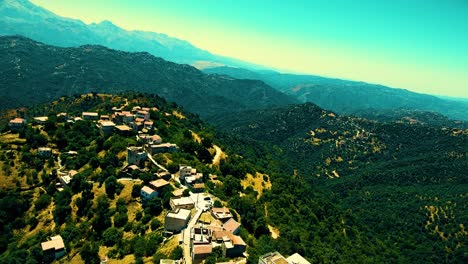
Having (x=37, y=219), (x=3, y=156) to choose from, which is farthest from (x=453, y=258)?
(x=3, y=156)

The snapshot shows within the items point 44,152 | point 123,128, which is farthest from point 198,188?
point 44,152

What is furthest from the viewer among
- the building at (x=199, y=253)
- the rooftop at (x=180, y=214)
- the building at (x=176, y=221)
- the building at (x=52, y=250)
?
the building at (x=52, y=250)

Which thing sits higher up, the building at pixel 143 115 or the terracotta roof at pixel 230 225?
the building at pixel 143 115

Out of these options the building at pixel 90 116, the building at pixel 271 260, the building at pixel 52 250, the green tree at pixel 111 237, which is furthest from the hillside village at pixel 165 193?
the building at pixel 90 116

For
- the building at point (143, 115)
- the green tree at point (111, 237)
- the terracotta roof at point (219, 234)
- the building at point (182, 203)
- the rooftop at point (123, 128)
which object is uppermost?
the building at point (143, 115)

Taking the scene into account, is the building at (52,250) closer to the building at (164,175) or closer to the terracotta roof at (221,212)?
the building at (164,175)

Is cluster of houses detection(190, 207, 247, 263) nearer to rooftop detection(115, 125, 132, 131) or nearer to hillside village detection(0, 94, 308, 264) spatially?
hillside village detection(0, 94, 308, 264)

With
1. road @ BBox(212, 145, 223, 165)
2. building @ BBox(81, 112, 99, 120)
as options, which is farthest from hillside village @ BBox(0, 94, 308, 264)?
road @ BBox(212, 145, 223, 165)

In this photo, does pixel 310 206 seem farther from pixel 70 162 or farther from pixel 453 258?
pixel 70 162

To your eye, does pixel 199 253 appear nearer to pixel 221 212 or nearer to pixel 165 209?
pixel 221 212
